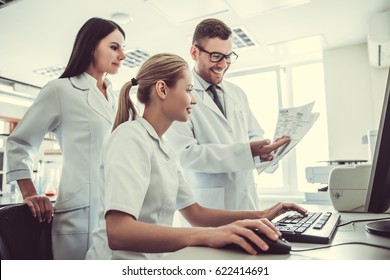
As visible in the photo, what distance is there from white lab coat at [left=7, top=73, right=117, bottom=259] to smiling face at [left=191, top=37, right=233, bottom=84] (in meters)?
0.43

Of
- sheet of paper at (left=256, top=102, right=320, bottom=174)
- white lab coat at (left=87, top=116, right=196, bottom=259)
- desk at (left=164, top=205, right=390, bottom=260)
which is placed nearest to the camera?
desk at (left=164, top=205, right=390, bottom=260)

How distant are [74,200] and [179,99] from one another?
0.46 m

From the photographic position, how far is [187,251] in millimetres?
500

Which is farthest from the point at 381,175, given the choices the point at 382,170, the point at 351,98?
the point at 351,98

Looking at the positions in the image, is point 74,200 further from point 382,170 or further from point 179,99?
point 382,170

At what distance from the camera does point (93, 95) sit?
1.06m

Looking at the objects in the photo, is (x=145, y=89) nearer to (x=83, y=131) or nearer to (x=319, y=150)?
(x=83, y=131)

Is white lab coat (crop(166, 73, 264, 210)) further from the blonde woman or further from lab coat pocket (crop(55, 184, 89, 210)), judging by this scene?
lab coat pocket (crop(55, 184, 89, 210))

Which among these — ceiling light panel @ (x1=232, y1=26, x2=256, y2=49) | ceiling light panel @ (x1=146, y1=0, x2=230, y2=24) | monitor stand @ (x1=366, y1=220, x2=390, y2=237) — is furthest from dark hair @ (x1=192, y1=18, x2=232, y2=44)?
ceiling light panel @ (x1=232, y1=26, x2=256, y2=49)

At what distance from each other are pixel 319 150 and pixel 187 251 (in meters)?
2.83

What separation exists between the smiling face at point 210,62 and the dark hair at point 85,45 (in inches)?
13.3

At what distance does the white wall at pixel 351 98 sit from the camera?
2752mm

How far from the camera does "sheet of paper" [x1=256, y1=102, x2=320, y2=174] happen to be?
0.91 meters
